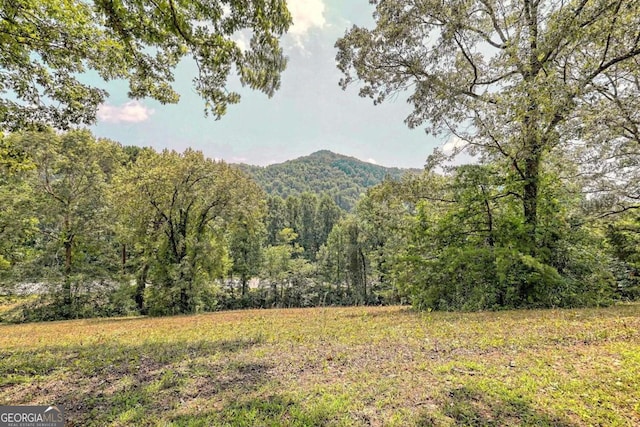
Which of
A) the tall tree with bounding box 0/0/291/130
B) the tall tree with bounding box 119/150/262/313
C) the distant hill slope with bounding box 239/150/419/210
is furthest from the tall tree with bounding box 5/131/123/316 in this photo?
the distant hill slope with bounding box 239/150/419/210

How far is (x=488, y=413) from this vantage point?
295cm

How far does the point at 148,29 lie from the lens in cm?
502

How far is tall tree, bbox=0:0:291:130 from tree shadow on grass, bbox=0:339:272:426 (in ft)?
15.4

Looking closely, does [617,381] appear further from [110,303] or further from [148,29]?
[110,303]

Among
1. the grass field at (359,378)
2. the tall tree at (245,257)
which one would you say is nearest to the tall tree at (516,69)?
the grass field at (359,378)

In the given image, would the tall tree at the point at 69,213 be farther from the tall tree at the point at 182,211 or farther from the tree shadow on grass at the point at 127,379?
the tree shadow on grass at the point at 127,379

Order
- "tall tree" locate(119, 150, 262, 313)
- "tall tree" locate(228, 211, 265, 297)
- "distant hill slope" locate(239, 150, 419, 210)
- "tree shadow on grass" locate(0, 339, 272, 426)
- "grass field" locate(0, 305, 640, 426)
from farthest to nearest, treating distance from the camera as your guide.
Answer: "distant hill slope" locate(239, 150, 419, 210) → "tall tree" locate(228, 211, 265, 297) → "tall tree" locate(119, 150, 262, 313) → "tree shadow on grass" locate(0, 339, 272, 426) → "grass field" locate(0, 305, 640, 426)

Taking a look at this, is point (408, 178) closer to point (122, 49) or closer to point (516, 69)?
point (516, 69)

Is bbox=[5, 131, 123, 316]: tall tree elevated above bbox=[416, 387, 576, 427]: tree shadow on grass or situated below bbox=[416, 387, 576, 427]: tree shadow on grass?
above

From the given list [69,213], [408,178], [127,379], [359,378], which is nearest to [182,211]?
[69,213]

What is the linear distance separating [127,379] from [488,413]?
14.8 feet

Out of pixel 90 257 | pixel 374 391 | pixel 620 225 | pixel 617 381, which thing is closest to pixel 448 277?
pixel 620 225

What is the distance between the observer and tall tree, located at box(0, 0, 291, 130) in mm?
4773

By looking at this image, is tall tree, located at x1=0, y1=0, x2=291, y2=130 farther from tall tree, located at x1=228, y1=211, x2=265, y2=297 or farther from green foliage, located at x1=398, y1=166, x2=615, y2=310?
tall tree, located at x1=228, y1=211, x2=265, y2=297
